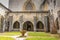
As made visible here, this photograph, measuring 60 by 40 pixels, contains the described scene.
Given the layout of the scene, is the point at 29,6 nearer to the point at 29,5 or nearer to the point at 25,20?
the point at 29,5

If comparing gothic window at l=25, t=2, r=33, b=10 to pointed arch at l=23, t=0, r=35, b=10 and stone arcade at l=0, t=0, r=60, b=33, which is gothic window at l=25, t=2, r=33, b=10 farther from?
stone arcade at l=0, t=0, r=60, b=33

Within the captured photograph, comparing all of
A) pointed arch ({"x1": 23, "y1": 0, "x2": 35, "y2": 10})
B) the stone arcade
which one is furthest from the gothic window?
the stone arcade

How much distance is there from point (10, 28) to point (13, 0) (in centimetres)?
1322

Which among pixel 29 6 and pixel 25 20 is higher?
pixel 29 6

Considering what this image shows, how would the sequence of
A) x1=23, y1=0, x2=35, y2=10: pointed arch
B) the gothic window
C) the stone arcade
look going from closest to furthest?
the stone arcade, x1=23, y1=0, x2=35, y2=10: pointed arch, the gothic window

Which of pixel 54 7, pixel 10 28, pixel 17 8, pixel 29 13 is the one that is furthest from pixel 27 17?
pixel 17 8

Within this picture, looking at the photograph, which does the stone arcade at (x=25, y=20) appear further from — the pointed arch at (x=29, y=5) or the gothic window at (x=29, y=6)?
the gothic window at (x=29, y=6)

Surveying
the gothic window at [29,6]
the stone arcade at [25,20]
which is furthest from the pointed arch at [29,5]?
the stone arcade at [25,20]

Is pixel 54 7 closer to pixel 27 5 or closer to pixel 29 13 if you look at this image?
pixel 29 13

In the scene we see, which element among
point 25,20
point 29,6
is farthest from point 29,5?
point 25,20

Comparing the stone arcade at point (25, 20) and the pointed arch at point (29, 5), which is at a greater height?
the pointed arch at point (29, 5)

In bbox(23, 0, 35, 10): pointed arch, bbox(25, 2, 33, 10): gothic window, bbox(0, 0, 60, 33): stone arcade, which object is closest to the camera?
bbox(0, 0, 60, 33): stone arcade

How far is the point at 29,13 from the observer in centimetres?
3394

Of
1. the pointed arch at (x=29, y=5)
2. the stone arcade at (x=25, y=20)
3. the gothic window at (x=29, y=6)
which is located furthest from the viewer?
the gothic window at (x=29, y=6)
